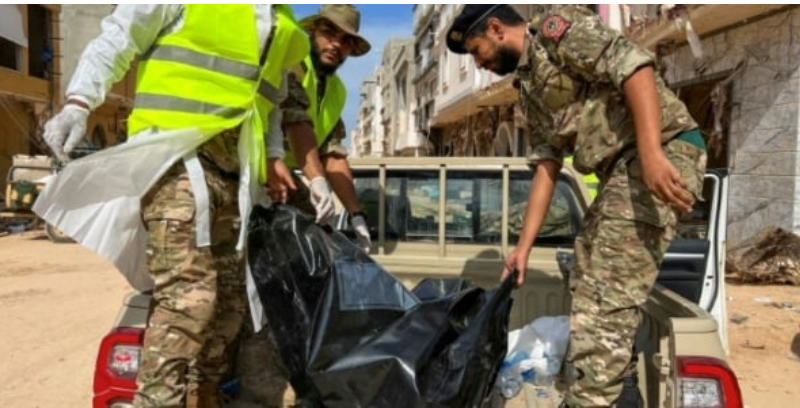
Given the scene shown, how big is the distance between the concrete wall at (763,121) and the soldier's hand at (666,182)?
6.57 meters

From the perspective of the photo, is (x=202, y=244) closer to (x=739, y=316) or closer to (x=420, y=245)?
(x=420, y=245)

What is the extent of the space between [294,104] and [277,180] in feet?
1.64

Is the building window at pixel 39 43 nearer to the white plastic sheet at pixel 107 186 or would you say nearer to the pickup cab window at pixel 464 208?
the pickup cab window at pixel 464 208

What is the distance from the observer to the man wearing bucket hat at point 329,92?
2.88 m

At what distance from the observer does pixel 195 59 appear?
1.99m

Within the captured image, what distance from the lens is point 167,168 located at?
196 cm

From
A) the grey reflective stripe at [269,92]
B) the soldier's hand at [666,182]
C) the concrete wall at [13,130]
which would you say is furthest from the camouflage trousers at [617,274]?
the concrete wall at [13,130]

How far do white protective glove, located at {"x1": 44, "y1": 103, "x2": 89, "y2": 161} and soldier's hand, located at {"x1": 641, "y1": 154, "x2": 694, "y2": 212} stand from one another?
1562mm

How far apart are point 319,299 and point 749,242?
23.7ft

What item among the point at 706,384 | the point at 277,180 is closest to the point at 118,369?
the point at 277,180

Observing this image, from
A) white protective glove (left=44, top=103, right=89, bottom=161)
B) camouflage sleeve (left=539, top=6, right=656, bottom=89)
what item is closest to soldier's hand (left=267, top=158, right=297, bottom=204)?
white protective glove (left=44, top=103, right=89, bottom=161)

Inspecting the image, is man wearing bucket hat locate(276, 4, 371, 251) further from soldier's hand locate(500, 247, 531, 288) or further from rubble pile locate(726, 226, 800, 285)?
rubble pile locate(726, 226, 800, 285)

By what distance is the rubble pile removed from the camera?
7.30 meters

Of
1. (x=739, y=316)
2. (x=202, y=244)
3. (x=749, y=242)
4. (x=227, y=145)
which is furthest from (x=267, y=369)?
(x=749, y=242)
